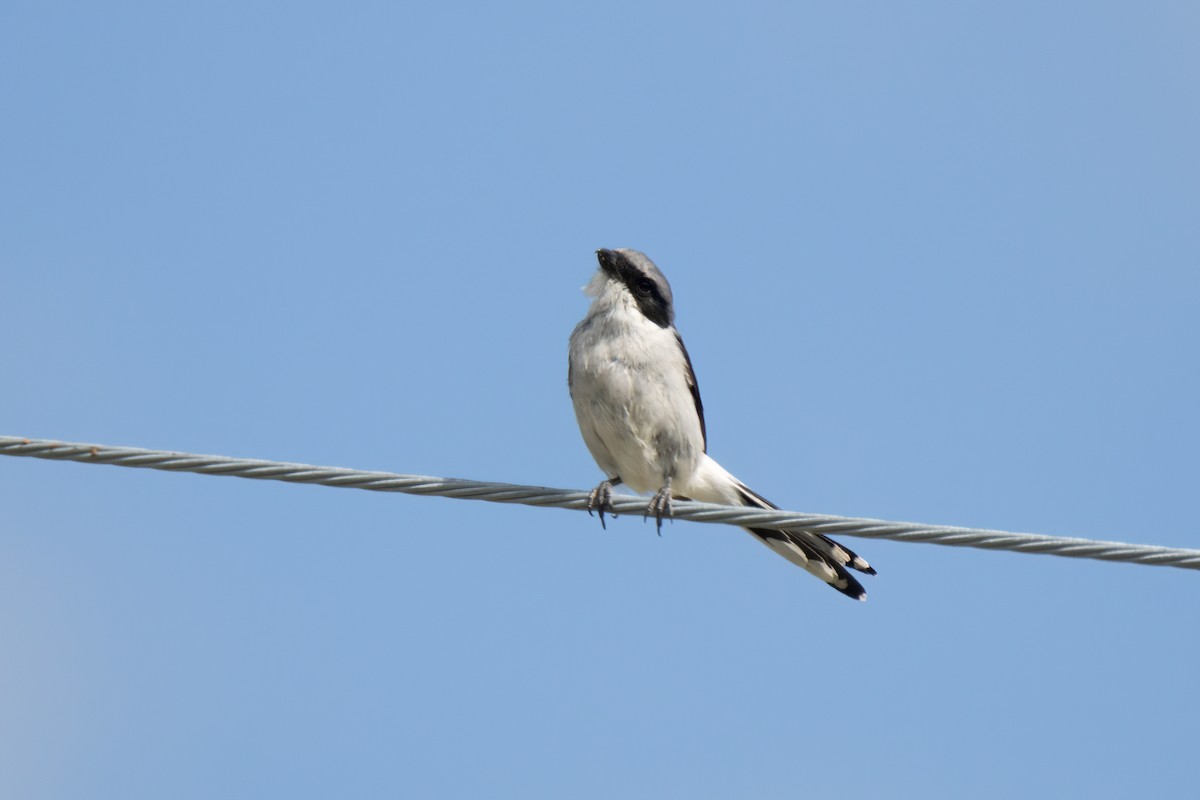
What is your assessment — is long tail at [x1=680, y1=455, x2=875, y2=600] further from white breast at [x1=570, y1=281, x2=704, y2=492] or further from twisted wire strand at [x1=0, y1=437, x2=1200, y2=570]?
twisted wire strand at [x1=0, y1=437, x2=1200, y2=570]

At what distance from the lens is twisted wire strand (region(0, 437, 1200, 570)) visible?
538 cm

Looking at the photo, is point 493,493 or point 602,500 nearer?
point 493,493

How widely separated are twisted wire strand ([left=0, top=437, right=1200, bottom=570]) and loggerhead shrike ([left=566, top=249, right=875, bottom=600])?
2141 mm

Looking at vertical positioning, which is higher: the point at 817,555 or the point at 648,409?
the point at 648,409

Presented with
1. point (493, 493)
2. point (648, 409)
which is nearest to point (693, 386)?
point (648, 409)

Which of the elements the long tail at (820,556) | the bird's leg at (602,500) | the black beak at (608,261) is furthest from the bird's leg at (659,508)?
the black beak at (608,261)

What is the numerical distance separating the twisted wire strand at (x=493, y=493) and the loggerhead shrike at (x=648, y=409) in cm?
214

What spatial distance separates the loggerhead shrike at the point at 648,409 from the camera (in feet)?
27.1

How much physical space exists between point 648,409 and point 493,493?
2405 millimetres

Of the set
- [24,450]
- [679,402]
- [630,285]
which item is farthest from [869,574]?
[24,450]

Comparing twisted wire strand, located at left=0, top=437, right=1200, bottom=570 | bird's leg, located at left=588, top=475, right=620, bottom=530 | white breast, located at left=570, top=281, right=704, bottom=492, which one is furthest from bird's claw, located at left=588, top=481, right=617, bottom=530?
twisted wire strand, located at left=0, top=437, right=1200, bottom=570

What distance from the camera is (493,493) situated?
240 inches

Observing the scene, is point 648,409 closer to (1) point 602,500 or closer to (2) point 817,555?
(1) point 602,500

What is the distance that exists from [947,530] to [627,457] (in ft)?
10.6
